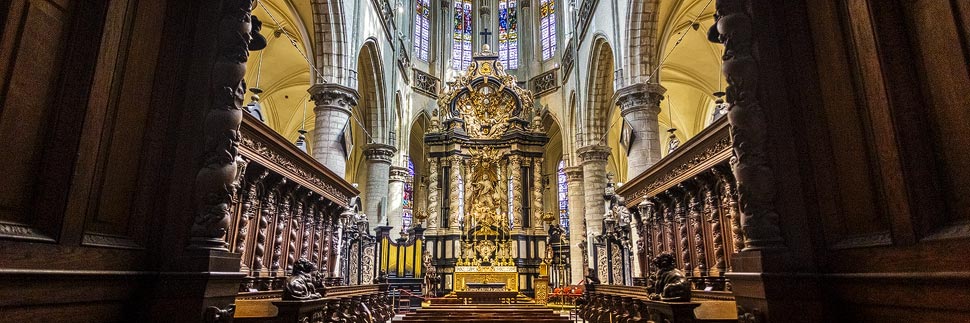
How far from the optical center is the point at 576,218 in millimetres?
18703

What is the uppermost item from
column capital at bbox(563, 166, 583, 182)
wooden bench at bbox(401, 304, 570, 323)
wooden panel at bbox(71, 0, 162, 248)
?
column capital at bbox(563, 166, 583, 182)

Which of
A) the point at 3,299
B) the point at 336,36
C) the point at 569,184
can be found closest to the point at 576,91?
the point at 569,184

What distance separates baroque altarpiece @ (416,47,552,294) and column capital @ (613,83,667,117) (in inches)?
178

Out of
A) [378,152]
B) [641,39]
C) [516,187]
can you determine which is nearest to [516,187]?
[516,187]

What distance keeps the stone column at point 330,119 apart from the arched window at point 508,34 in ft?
50.1

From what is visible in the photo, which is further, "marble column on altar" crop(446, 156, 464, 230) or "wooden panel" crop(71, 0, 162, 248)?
"marble column on altar" crop(446, 156, 464, 230)

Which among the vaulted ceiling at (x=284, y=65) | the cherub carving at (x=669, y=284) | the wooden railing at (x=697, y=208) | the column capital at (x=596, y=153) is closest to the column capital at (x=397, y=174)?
the vaulted ceiling at (x=284, y=65)

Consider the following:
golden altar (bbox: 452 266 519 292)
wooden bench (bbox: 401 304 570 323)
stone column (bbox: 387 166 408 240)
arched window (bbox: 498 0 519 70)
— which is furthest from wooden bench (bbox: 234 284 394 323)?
arched window (bbox: 498 0 519 70)

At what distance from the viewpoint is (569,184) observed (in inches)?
756

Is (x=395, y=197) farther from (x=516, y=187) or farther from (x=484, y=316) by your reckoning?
(x=484, y=316)

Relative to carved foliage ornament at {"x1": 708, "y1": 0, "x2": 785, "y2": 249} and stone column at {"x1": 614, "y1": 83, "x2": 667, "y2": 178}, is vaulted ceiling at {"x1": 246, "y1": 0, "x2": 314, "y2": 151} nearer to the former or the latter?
stone column at {"x1": 614, "y1": 83, "x2": 667, "y2": 178}

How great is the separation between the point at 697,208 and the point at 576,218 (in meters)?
11.0

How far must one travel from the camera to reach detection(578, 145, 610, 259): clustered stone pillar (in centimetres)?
1619

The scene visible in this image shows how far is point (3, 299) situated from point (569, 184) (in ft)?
58.5
